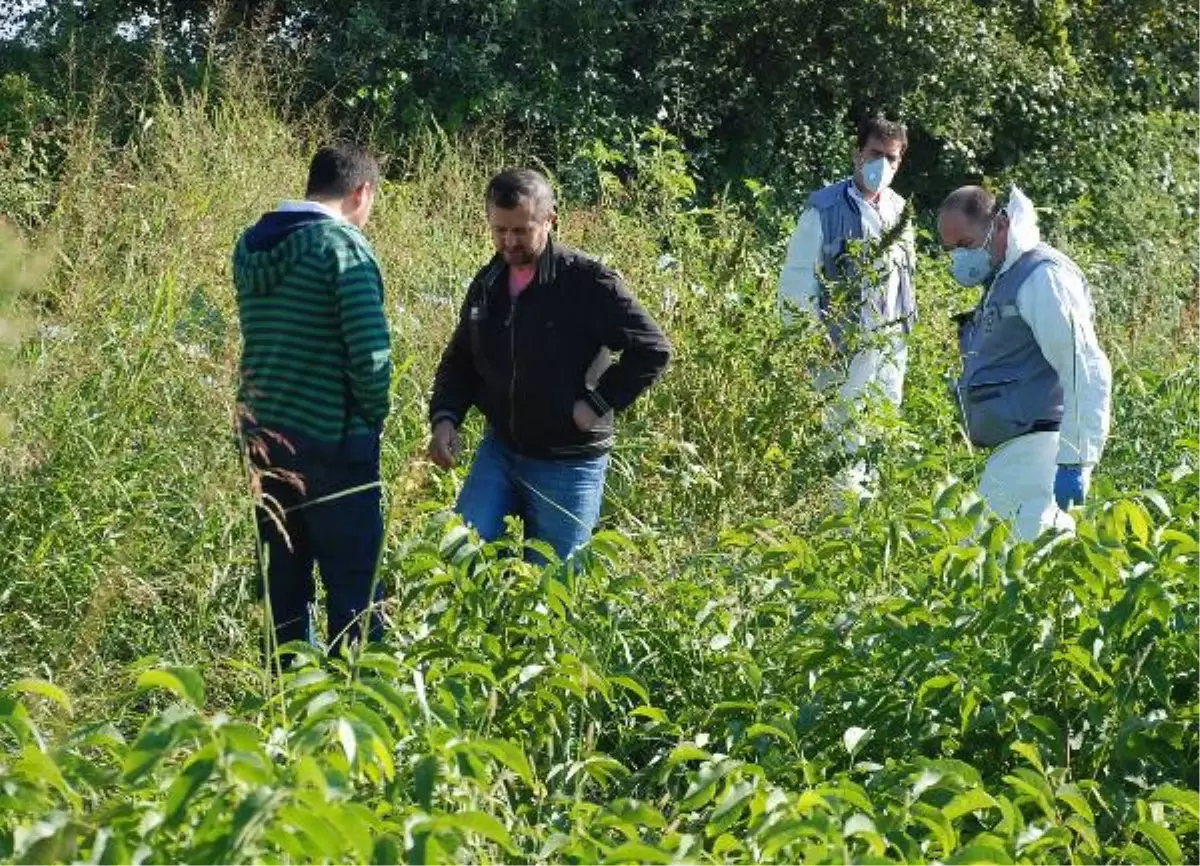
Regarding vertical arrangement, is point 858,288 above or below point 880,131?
below

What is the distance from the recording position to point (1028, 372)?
7336 millimetres

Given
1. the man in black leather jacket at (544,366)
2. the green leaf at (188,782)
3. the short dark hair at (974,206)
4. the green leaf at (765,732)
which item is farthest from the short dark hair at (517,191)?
the green leaf at (188,782)

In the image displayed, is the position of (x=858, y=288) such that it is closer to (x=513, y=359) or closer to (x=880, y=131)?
(x=880, y=131)

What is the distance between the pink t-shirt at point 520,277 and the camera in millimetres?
6508

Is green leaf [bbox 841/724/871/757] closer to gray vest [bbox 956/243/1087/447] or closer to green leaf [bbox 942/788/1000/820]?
green leaf [bbox 942/788/1000/820]

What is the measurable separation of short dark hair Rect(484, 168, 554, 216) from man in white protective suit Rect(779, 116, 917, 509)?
1.56 metres

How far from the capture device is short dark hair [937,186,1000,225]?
7.50m

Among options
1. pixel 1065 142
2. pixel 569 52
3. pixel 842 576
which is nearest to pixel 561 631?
pixel 842 576

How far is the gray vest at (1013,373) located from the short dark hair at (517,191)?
70.3 inches

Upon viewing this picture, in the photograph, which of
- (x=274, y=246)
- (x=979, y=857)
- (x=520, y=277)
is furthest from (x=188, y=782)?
(x=520, y=277)

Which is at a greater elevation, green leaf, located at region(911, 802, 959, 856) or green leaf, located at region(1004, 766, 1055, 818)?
green leaf, located at region(1004, 766, 1055, 818)

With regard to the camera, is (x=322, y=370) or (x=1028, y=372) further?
(x=1028, y=372)

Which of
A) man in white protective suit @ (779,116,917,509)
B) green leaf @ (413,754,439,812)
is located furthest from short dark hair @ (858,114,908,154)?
green leaf @ (413,754,439,812)

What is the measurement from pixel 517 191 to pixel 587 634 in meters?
1.83
